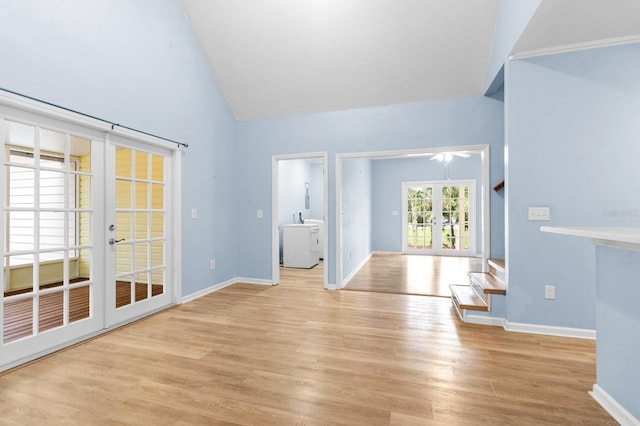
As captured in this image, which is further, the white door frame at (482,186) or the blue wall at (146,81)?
the white door frame at (482,186)

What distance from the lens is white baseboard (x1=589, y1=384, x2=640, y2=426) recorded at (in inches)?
58.6

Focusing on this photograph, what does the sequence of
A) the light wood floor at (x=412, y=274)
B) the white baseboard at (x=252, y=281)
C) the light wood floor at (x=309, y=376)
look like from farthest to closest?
the white baseboard at (x=252, y=281) < the light wood floor at (x=412, y=274) < the light wood floor at (x=309, y=376)

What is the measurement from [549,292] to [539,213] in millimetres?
720

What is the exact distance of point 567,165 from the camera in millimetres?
2658

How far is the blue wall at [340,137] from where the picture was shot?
12.3ft

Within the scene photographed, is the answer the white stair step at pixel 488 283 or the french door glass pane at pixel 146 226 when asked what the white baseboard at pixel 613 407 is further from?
the french door glass pane at pixel 146 226

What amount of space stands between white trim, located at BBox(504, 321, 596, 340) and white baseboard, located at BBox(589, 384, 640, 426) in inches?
39.2

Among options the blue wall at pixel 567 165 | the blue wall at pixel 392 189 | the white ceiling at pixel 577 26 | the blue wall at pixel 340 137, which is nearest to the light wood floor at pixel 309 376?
the blue wall at pixel 567 165

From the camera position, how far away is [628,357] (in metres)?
1.52

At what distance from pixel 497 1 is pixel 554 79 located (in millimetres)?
1015

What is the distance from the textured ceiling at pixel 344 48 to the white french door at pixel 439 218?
4714mm

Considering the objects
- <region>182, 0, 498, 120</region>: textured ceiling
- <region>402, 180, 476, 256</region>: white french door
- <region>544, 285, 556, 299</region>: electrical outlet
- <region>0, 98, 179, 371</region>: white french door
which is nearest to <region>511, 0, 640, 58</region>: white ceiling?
<region>182, 0, 498, 120</region>: textured ceiling

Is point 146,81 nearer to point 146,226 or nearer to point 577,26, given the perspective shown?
point 146,226

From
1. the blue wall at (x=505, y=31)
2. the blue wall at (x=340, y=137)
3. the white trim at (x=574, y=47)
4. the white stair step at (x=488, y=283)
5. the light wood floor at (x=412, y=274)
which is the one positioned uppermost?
the blue wall at (x=505, y=31)
